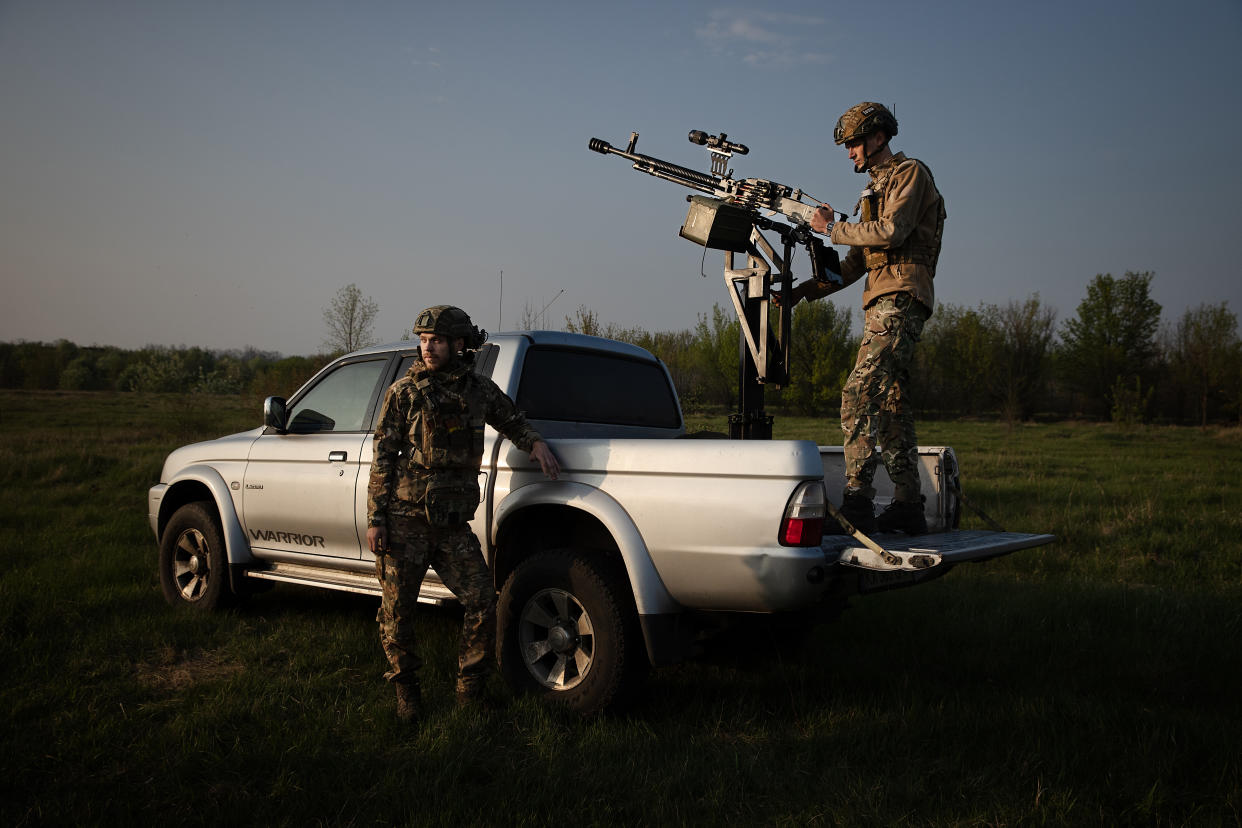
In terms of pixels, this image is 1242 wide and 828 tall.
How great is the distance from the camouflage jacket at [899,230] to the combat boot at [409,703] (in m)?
3.05

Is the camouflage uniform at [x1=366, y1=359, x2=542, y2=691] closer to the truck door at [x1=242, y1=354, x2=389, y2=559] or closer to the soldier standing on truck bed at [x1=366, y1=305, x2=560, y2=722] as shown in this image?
the soldier standing on truck bed at [x1=366, y1=305, x2=560, y2=722]

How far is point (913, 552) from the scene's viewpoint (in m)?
3.16

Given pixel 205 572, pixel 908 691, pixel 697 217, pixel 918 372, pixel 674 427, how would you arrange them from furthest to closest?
pixel 918 372 → pixel 205 572 → pixel 674 427 → pixel 697 217 → pixel 908 691

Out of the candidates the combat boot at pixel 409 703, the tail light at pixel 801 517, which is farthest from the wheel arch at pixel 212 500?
the tail light at pixel 801 517

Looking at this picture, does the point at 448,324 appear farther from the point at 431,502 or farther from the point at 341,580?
the point at 341,580

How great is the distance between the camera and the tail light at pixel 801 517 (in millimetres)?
3191

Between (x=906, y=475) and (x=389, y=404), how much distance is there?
104 inches

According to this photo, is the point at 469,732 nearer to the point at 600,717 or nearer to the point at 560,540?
the point at 600,717

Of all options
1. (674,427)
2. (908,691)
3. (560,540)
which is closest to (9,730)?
(560,540)

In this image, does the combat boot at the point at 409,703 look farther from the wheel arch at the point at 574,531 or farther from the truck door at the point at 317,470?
the truck door at the point at 317,470

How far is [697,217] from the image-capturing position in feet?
15.8

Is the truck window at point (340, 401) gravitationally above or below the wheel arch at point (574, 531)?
above

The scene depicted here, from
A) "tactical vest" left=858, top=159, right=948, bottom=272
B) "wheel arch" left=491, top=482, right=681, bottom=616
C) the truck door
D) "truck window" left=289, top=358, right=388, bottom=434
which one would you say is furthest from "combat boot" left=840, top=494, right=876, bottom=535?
"truck window" left=289, top=358, right=388, bottom=434

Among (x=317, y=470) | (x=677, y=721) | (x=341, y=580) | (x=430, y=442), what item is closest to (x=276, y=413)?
(x=317, y=470)
